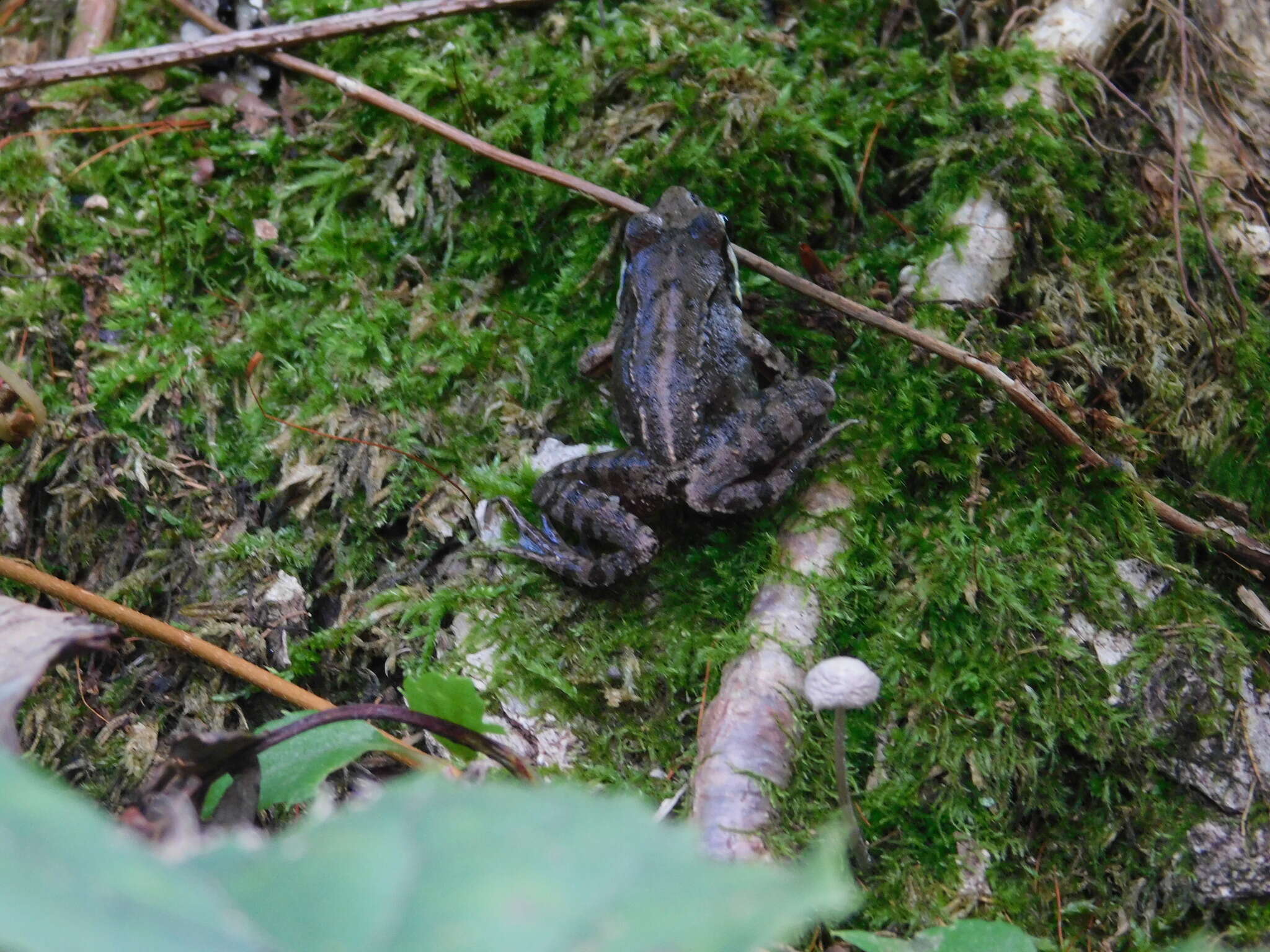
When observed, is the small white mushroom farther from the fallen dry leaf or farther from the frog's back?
the fallen dry leaf

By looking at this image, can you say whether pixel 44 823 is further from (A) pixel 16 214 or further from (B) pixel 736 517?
(A) pixel 16 214

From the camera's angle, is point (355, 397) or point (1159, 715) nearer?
point (1159, 715)

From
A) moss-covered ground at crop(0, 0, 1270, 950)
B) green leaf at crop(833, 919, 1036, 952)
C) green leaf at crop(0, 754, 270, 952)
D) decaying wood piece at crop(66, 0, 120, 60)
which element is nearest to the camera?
green leaf at crop(0, 754, 270, 952)

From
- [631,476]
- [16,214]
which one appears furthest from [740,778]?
[16,214]

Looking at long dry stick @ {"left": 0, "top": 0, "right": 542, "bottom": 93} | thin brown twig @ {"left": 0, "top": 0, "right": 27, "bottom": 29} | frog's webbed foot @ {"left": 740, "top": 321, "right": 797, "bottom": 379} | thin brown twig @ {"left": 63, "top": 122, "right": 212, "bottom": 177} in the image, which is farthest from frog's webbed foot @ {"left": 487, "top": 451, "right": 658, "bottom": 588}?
thin brown twig @ {"left": 0, "top": 0, "right": 27, "bottom": 29}

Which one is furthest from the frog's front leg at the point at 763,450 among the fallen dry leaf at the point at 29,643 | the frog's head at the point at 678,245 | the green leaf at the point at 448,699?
the fallen dry leaf at the point at 29,643

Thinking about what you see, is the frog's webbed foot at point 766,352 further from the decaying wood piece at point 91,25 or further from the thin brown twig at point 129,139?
the decaying wood piece at point 91,25
